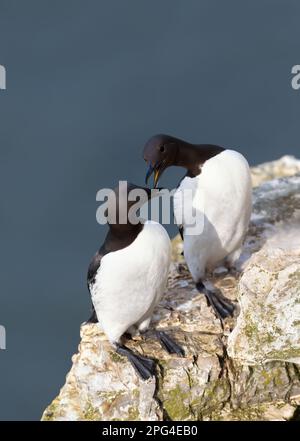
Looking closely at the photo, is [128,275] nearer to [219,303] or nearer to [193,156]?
[219,303]

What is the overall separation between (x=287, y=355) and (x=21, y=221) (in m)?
6.12

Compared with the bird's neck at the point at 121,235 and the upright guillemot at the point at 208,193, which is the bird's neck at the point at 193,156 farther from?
the bird's neck at the point at 121,235

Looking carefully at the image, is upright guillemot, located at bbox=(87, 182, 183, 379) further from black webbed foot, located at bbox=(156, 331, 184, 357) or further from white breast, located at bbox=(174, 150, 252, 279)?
white breast, located at bbox=(174, 150, 252, 279)

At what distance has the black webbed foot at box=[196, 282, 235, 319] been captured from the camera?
5.87 metres

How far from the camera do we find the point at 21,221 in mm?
10617

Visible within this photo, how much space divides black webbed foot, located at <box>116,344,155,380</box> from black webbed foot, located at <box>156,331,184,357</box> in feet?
0.47

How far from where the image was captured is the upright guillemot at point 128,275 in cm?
532

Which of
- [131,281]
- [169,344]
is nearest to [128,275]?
[131,281]

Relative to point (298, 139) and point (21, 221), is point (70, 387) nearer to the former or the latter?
point (21, 221)

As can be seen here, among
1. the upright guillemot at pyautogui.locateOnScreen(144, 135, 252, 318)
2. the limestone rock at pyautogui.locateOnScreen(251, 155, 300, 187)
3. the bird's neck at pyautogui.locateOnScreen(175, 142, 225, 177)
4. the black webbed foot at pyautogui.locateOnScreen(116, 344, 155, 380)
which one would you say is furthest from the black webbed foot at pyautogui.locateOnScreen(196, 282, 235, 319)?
the limestone rock at pyautogui.locateOnScreen(251, 155, 300, 187)

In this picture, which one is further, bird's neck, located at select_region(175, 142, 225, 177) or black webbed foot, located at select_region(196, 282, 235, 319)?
bird's neck, located at select_region(175, 142, 225, 177)

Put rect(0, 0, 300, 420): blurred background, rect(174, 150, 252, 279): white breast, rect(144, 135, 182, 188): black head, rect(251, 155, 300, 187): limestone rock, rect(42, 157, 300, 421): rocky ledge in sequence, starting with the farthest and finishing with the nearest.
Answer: rect(0, 0, 300, 420): blurred background
rect(251, 155, 300, 187): limestone rock
rect(174, 150, 252, 279): white breast
rect(144, 135, 182, 188): black head
rect(42, 157, 300, 421): rocky ledge

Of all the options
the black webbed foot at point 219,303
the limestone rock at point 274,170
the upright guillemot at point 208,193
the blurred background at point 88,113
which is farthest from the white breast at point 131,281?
the limestone rock at point 274,170

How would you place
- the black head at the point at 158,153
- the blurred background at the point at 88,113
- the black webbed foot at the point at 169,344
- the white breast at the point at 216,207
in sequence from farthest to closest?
1. the blurred background at the point at 88,113
2. the white breast at the point at 216,207
3. the black head at the point at 158,153
4. the black webbed foot at the point at 169,344
